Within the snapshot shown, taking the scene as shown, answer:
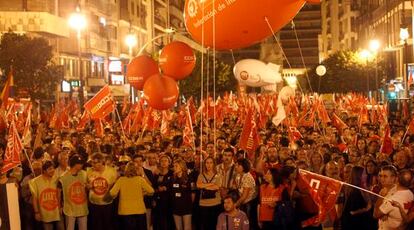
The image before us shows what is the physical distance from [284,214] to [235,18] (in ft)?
9.94

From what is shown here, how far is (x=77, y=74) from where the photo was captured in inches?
2275

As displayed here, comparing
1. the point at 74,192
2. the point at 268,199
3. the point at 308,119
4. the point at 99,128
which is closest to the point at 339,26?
the point at 308,119

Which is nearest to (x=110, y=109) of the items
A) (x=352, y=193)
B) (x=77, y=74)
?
(x=352, y=193)

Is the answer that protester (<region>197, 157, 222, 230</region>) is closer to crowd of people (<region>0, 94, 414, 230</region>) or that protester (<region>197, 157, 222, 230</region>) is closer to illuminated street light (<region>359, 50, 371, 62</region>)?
crowd of people (<region>0, 94, 414, 230</region>)

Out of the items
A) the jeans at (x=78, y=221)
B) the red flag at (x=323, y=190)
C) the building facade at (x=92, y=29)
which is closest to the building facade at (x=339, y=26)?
the building facade at (x=92, y=29)

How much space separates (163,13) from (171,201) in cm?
8330

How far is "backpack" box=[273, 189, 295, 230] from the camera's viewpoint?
1092 cm

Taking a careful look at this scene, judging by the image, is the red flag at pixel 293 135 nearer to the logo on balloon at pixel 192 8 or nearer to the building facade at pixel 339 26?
the logo on balloon at pixel 192 8

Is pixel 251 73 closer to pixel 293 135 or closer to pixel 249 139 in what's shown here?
pixel 293 135

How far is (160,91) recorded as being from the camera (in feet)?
54.2

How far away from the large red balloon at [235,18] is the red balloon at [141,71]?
208 inches

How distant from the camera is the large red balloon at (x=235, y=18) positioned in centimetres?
1138

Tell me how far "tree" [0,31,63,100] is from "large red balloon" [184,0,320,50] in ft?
94.0

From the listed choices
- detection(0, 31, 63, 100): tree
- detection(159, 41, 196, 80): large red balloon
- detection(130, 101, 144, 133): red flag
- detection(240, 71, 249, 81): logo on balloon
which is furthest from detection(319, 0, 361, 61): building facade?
detection(159, 41, 196, 80): large red balloon
